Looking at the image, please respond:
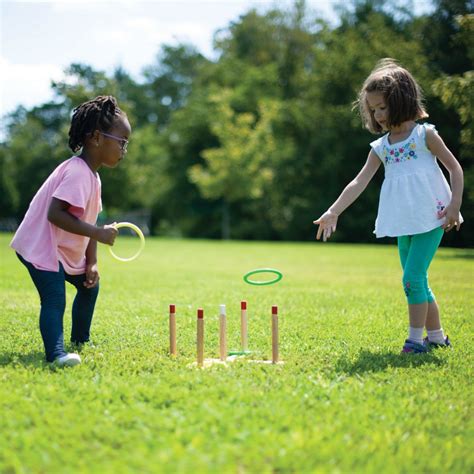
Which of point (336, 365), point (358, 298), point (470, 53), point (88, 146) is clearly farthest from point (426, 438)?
point (470, 53)

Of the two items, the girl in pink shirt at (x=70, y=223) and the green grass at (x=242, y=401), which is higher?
the girl in pink shirt at (x=70, y=223)

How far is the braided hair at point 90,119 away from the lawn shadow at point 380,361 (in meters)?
2.62

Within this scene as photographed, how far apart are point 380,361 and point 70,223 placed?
2549 mm

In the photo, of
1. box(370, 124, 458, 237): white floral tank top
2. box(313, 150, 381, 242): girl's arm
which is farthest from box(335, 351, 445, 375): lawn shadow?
box(313, 150, 381, 242): girl's arm

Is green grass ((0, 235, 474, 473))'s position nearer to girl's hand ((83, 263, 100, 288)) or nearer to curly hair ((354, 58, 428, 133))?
girl's hand ((83, 263, 100, 288))

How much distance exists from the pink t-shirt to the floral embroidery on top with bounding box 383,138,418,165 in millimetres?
2420

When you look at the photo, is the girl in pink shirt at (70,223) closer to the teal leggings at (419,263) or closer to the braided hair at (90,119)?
the braided hair at (90,119)

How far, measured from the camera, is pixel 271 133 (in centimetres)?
3959

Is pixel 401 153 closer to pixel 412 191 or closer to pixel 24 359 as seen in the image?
pixel 412 191

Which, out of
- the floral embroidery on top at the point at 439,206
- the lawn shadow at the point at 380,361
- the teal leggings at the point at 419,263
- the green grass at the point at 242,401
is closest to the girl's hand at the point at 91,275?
the green grass at the point at 242,401

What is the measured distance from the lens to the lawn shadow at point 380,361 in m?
4.48

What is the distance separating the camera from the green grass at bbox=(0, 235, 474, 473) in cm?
280

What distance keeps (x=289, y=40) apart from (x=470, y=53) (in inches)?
1038

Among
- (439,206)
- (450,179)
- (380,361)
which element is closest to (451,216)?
(439,206)
